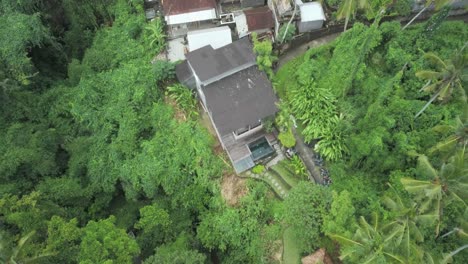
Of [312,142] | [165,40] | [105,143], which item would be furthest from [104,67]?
[312,142]

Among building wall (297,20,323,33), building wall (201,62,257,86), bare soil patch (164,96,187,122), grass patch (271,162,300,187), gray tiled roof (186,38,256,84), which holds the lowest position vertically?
grass patch (271,162,300,187)

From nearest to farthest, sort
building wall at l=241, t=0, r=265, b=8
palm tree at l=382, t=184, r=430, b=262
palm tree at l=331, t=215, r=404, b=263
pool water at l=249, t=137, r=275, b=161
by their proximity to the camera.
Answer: palm tree at l=331, t=215, r=404, b=263
palm tree at l=382, t=184, r=430, b=262
pool water at l=249, t=137, r=275, b=161
building wall at l=241, t=0, r=265, b=8

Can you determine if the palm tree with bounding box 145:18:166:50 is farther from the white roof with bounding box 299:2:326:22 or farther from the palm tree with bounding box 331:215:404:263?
the palm tree with bounding box 331:215:404:263

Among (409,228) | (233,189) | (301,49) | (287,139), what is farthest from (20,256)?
(301,49)

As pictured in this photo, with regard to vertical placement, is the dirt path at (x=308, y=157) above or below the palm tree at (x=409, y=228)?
above

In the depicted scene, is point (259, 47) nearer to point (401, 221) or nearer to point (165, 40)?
point (165, 40)

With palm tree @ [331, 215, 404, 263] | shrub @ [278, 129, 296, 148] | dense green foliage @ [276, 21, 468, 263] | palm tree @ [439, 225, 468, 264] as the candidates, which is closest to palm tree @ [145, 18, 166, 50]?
dense green foliage @ [276, 21, 468, 263]

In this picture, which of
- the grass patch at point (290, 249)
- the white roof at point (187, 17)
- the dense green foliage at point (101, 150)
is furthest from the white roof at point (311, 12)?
the grass patch at point (290, 249)

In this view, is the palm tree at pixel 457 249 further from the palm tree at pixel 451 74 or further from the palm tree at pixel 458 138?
the palm tree at pixel 451 74
